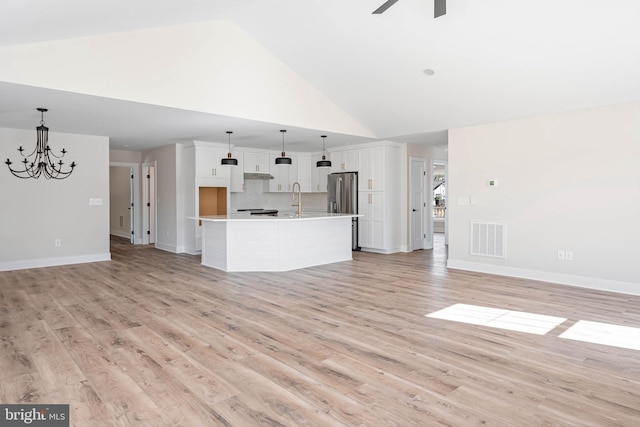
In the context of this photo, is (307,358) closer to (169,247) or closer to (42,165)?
(42,165)

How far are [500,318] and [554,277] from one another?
225cm

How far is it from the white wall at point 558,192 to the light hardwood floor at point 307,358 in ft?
1.93

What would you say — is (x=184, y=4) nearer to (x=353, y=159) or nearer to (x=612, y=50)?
(x=612, y=50)

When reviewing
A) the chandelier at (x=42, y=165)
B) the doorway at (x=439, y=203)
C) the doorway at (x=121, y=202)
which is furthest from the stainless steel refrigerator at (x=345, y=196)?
the doorway at (x=121, y=202)

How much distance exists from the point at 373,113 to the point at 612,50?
3472mm

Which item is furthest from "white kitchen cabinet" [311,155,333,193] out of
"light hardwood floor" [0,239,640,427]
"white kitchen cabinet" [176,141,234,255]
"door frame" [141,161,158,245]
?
"light hardwood floor" [0,239,640,427]

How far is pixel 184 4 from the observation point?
3910mm

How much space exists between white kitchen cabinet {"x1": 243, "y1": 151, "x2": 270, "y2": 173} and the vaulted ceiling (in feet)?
8.17

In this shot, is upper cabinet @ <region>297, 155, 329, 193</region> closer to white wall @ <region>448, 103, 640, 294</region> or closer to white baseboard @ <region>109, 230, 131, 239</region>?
white wall @ <region>448, 103, 640, 294</region>

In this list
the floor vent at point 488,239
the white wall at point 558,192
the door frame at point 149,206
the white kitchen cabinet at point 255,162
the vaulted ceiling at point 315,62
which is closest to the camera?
the vaulted ceiling at point 315,62

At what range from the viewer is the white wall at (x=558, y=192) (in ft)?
16.4

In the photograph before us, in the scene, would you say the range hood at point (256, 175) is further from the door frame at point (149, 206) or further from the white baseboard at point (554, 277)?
the white baseboard at point (554, 277)

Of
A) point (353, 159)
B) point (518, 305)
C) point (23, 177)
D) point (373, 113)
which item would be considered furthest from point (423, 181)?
point (23, 177)

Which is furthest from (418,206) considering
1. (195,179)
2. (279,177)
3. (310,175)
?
(195,179)
